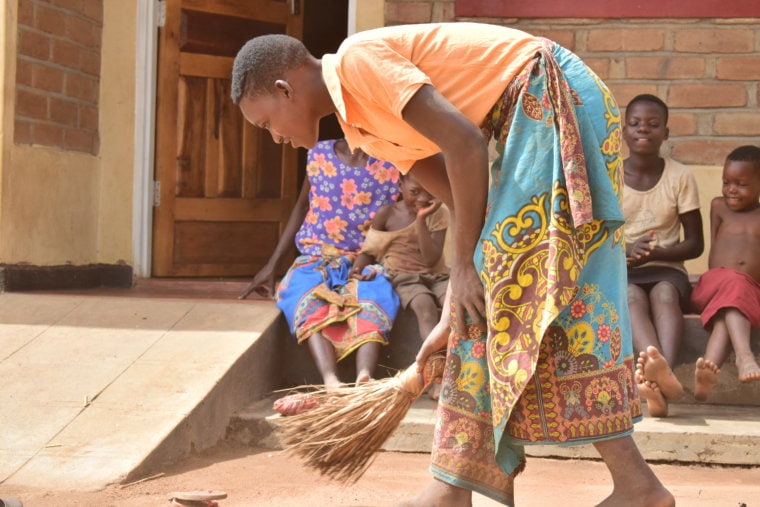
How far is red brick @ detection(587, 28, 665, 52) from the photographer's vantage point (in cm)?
607

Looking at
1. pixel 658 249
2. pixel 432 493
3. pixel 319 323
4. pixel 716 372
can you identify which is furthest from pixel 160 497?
pixel 658 249

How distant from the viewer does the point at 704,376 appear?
4602 millimetres

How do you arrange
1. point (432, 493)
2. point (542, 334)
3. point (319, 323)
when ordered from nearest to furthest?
point (542, 334)
point (432, 493)
point (319, 323)

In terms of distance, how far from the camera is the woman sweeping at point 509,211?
2.67 meters

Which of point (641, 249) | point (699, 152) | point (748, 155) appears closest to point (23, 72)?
point (641, 249)

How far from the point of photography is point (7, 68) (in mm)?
5887

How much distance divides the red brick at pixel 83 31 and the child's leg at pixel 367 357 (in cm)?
283

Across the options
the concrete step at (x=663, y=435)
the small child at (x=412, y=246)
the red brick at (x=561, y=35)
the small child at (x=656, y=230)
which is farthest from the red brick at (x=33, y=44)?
the small child at (x=656, y=230)

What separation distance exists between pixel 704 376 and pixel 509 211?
2.25 m

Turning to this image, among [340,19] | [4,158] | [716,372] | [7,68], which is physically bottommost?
[716,372]

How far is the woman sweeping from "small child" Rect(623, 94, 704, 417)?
2.18 m

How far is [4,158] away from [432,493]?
3.86 meters

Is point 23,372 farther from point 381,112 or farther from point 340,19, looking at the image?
point 340,19

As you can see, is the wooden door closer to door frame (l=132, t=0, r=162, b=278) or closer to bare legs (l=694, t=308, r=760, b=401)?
door frame (l=132, t=0, r=162, b=278)
